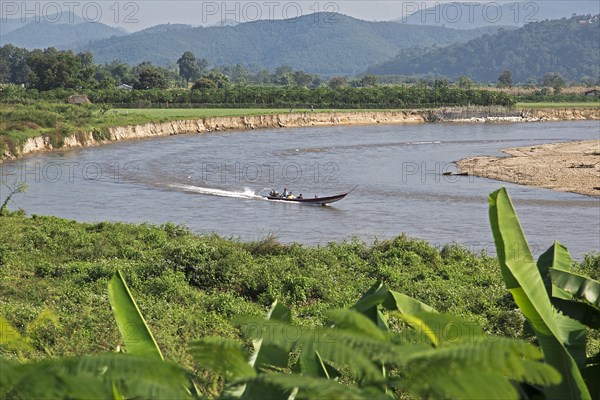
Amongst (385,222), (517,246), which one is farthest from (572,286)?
(385,222)

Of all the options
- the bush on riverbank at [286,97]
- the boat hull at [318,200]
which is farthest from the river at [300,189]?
the bush on riverbank at [286,97]

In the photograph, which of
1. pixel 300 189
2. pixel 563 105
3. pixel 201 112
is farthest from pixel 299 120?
pixel 300 189

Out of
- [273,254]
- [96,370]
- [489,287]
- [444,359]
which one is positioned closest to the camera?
[444,359]

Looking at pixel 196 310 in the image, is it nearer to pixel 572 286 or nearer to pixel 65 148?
pixel 572 286

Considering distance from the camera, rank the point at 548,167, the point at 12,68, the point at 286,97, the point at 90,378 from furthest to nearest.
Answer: the point at 12,68 < the point at 286,97 < the point at 548,167 < the point at 90,378

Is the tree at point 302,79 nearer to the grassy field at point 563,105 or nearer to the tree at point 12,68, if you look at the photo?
the tree at point 12,68

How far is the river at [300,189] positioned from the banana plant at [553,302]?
18.0 meters

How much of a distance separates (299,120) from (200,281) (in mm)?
60981

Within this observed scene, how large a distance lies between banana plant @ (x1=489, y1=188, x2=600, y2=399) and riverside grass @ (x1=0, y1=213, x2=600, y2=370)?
13.9 feet

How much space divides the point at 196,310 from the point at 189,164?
108ft

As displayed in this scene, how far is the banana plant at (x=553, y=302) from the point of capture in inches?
137

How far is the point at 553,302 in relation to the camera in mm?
4188

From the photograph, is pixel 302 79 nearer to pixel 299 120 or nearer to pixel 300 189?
pixel 299 120

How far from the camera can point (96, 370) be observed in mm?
2633
